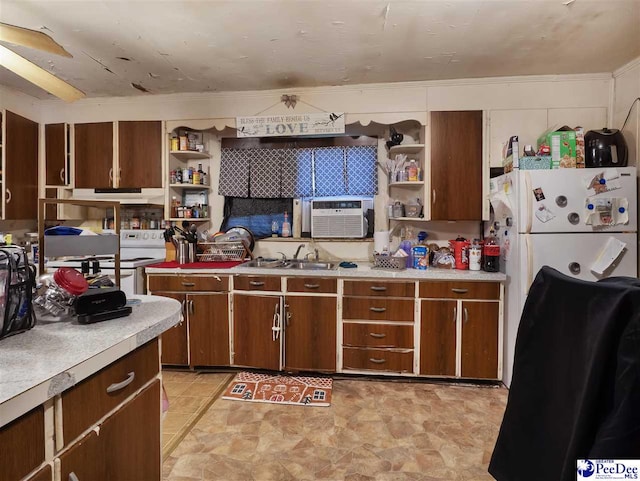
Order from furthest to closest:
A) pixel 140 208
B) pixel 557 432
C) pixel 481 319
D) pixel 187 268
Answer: pixel 140 208 → pixel 187 268 → pixel 481 319 → pixel 557 432

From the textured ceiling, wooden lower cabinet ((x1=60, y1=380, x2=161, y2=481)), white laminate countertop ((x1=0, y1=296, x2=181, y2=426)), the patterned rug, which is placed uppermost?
the textured ceiling

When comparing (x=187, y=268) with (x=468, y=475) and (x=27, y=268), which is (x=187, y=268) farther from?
(x=468, y=475)

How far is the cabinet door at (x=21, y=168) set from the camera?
3.03 metres

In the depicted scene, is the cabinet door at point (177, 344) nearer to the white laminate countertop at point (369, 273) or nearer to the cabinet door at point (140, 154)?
the white laminate countertop at point (369, 273)

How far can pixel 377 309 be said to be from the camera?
269 centimetres

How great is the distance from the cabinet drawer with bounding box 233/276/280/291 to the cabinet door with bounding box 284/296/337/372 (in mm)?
156

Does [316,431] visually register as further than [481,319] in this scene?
No

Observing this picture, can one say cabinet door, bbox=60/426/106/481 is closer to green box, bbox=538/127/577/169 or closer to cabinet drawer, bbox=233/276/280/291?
cabinet drawer, bbox=233/276/280/291

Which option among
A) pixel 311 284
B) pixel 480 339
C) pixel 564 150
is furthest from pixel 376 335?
pixel 564 150

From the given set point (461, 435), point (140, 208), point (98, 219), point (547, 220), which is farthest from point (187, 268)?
point (547, 220)

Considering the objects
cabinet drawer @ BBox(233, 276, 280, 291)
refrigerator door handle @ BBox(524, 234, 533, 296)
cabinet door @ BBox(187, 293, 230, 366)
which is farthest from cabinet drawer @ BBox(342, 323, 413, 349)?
cabinet door @ BBox(187, 293, 230, 366)

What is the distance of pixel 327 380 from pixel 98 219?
Result: 2.72 meters

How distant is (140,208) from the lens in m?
3.50

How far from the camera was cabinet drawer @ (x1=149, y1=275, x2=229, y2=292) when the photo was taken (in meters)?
2.85
